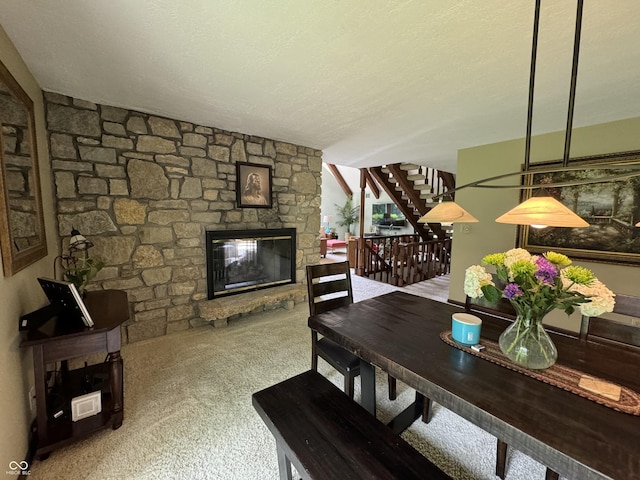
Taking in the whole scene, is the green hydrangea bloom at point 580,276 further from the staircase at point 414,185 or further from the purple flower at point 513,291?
the staircase at point 414,185

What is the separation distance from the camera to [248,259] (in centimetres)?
336

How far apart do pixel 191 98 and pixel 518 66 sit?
242cm

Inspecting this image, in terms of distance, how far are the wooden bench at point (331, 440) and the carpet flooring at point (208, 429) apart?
17.5 inches

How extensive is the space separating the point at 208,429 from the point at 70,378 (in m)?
1.08

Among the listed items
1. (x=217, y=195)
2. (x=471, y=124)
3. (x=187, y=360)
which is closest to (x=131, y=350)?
(x=187, y=360)

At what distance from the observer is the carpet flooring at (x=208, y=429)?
4.58 ft

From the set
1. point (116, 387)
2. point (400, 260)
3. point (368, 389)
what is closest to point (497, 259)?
point (368, 389)

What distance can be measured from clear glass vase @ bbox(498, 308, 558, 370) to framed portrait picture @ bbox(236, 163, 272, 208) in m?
2.86

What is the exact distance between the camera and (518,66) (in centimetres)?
169

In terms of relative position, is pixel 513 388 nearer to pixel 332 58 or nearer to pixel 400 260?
pixel 332 58

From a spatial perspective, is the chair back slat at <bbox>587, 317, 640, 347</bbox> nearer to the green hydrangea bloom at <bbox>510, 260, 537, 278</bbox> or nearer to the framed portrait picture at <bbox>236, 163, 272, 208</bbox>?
the green hydrangea bloom at <bbox>510, 260, 537, 278</bbox>

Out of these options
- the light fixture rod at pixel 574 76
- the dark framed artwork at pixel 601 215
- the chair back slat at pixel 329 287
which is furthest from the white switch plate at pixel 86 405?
the dark framed artwork at pixel 601 215

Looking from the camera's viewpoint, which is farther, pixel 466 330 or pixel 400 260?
pixel 400 260

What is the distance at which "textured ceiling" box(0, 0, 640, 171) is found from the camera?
1.26 meters
